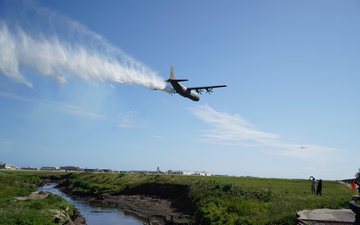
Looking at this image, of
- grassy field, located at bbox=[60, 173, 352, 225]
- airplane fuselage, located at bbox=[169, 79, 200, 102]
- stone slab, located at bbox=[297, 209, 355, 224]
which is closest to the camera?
stone slab, located at bbox=[297, 209, 355, 224]

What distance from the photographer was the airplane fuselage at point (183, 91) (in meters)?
51.4

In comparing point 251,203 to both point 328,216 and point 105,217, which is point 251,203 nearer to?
point 328,216

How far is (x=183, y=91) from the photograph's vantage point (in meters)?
53.8

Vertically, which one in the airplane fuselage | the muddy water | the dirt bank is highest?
the airplane fuselage

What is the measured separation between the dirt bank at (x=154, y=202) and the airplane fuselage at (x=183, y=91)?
15261 mm

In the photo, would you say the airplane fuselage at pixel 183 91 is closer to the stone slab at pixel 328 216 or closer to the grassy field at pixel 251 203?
Answer: the grassy field at pixel 251 203

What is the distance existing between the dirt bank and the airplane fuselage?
50.1 feet

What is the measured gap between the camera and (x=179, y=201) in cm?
6450

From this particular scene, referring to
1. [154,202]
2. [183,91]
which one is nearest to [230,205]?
[183,91]

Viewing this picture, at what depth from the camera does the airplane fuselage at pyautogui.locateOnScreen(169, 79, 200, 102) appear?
51356 millimetres

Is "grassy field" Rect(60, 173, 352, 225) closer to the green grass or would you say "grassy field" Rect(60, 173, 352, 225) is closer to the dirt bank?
the green grass

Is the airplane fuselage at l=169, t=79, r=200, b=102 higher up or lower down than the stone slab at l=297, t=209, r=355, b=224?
higher up

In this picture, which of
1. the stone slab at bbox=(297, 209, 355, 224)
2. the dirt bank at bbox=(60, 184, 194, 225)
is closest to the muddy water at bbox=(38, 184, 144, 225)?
the dirt bank at bbox=(60, 184, 194, 225)

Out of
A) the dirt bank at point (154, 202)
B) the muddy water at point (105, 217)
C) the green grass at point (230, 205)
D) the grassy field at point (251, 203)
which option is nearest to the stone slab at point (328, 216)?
the grassy field at point (251, 203)
